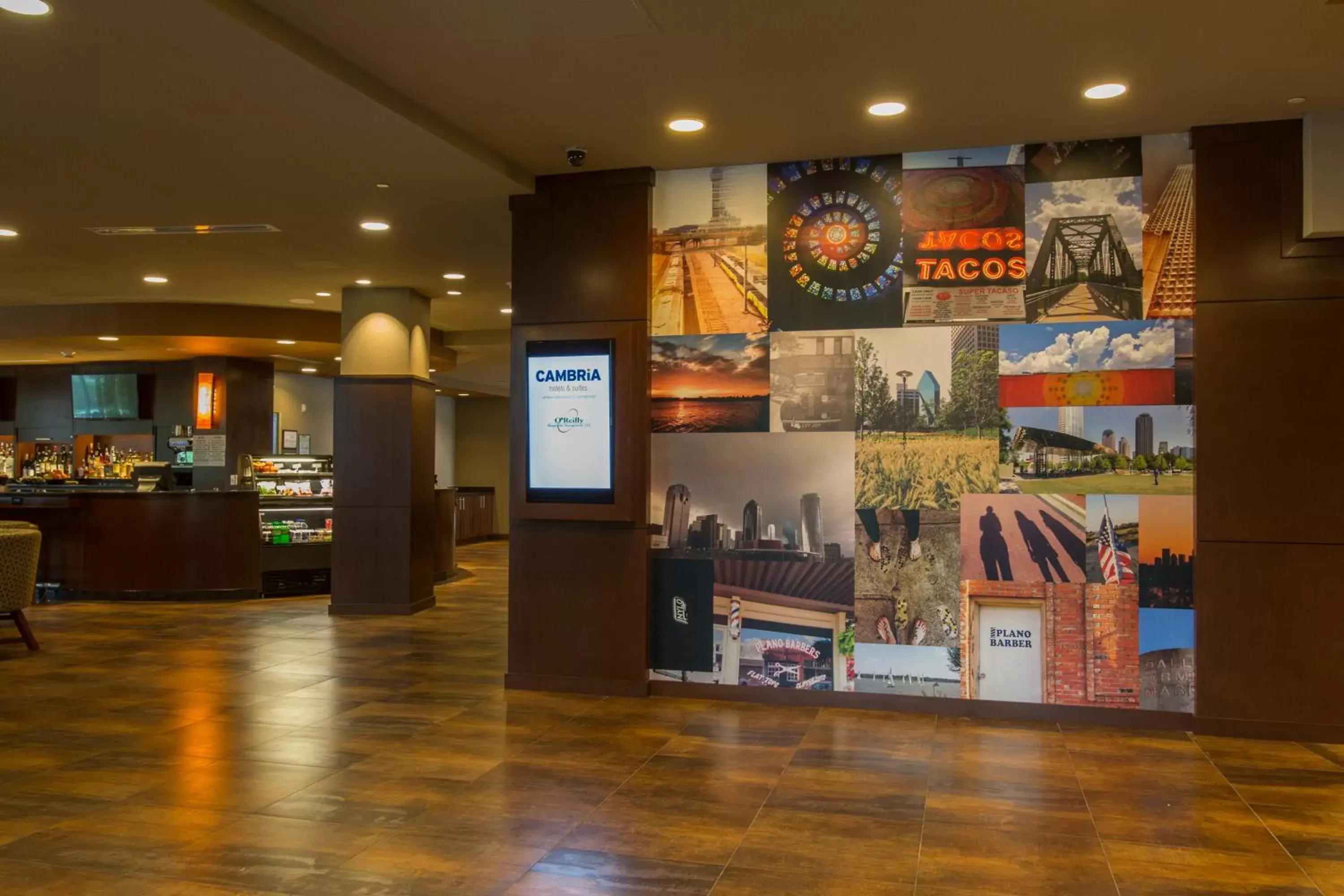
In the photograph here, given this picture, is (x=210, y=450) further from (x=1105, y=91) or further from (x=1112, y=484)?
(x=1105, y=91)

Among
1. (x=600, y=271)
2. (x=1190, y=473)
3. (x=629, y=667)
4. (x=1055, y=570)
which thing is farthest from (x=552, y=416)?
(x=1190, y=473)

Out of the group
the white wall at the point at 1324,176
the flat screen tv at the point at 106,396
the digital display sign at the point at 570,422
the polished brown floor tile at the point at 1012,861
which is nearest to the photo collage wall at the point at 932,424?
the digital display sign at the point at 570,422

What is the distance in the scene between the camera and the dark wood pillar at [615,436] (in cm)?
642

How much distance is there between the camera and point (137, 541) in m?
11.1

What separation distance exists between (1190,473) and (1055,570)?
34.9 inches

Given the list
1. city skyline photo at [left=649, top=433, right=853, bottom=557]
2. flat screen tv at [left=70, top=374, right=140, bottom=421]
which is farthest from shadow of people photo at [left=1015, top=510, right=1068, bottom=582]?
flat screen tv at [left=70, top=374, right=140, bottom=421]

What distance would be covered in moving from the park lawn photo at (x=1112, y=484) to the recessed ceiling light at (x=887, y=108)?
2.15m

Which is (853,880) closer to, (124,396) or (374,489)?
(374,489)

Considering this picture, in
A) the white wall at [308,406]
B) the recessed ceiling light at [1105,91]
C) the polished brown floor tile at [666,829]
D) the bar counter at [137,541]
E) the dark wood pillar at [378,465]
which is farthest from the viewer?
the white wall at [308,406]

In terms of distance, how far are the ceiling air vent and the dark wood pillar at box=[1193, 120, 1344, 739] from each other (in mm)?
6346

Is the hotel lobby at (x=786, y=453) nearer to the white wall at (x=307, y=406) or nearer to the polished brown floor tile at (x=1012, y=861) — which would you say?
the polished brown floor tile at (x=1012, y=861)

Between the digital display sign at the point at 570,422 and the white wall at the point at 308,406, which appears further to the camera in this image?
the white wall at the point at 308,406

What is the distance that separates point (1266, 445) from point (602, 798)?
3930mm

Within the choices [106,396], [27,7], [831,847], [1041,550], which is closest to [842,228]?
[1041,550]
